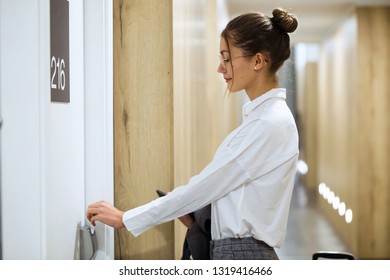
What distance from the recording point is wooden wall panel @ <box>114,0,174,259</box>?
52.8 inches

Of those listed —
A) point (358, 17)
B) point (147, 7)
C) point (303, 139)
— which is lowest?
point (303, 139)

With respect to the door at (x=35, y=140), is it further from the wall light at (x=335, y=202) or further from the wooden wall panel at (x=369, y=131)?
the wall light at (x=335, y=202)

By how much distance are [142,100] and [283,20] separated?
1.31ft

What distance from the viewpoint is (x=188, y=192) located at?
1075 millimetres

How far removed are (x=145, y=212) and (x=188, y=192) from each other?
10 centimetres

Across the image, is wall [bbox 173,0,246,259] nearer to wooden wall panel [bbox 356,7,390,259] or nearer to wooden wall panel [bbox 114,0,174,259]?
wooden wall panel [bbox 114,0,174,259]

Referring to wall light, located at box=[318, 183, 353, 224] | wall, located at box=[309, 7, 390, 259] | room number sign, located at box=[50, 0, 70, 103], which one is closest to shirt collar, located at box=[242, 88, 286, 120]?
room number sign, located at box=[50, 0, 70, 103]

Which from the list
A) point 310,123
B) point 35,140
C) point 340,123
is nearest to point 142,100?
point 35,140

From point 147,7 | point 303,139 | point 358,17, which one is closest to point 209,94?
point 147,7

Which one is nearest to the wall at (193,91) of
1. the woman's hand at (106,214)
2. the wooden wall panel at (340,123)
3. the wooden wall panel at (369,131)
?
the woman's hand at (106,214)

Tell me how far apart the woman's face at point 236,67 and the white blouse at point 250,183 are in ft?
0.17

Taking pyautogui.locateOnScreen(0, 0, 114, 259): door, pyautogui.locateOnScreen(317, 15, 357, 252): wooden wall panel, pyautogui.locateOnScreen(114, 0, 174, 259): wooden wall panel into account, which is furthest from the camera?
pyautogui.locateOnScreen(317, 15, 357, 252): wooden wall panel

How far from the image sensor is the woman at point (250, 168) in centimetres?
107
